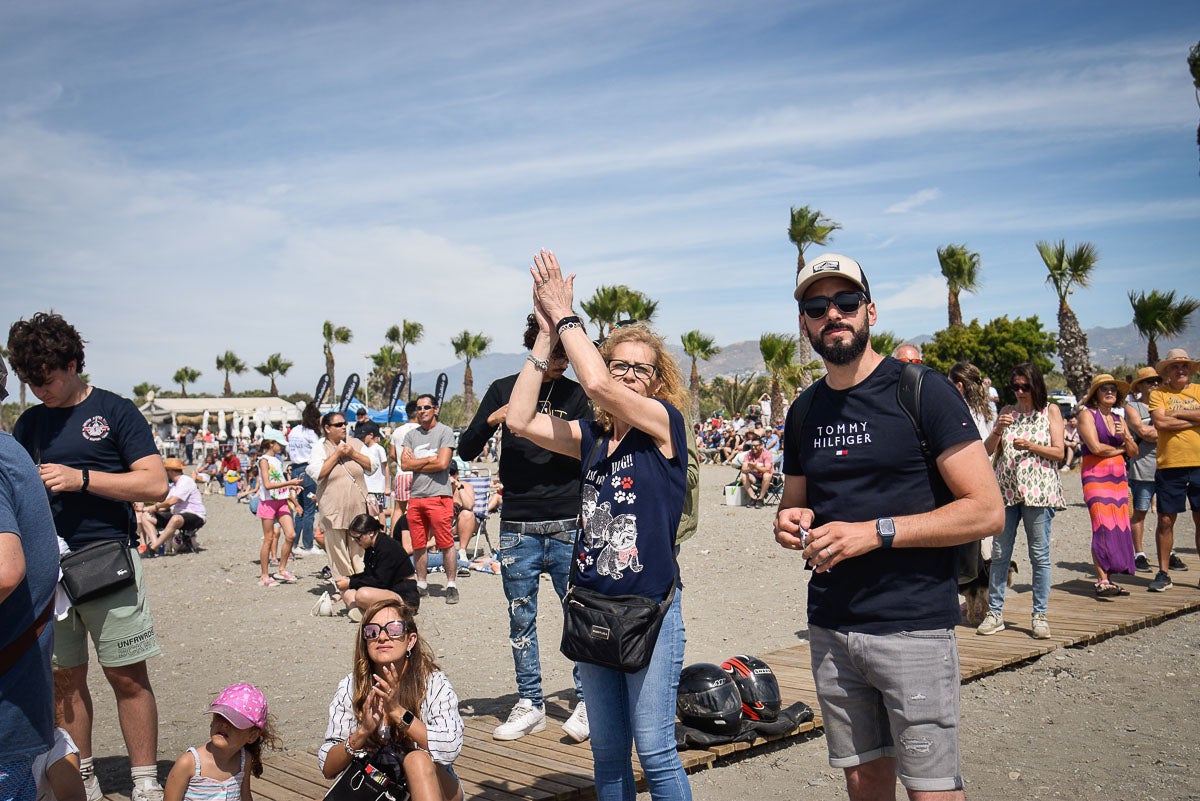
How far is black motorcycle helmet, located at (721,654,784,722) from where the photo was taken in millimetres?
5066

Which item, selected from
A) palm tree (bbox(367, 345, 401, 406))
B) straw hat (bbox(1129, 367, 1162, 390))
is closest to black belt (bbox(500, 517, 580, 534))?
straw hat (bbox(1129, 367, 1162, 390))

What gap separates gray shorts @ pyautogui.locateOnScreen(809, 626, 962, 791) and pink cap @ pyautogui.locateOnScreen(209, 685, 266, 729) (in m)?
2.23

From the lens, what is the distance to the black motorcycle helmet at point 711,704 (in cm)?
486

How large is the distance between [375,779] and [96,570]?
5.38 feet

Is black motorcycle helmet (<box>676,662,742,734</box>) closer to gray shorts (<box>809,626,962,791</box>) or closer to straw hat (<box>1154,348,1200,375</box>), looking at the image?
gray shorts (<box>809,626,962,791</box>)

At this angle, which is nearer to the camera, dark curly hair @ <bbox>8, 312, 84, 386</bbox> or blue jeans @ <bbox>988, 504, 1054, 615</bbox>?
dark curly hair @ <bbox>8, 312, 84, 386</bbox>

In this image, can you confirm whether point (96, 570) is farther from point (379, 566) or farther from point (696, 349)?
point (696, 349)

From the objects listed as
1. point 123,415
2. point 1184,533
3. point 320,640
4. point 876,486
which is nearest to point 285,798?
point 123,415

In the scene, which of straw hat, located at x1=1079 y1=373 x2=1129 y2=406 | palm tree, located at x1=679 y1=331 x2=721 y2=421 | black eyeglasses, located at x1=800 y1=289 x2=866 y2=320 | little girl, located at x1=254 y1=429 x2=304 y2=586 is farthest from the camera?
palm tree, located at x1=679 y1=331 x2=721 y2=421

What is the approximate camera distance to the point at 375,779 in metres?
3.47

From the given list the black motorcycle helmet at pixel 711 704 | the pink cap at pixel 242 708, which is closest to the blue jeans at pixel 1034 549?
the black motorcycle helmet at pixel 711 704

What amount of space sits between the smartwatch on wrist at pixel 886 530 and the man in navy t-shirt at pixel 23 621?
2.39 m

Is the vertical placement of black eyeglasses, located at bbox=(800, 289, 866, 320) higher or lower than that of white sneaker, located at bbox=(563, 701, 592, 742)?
higher

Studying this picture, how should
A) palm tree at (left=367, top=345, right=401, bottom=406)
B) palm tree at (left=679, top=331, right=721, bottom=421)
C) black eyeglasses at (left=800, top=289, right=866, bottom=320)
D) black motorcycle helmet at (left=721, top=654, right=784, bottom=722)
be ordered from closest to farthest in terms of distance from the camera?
black eyeglasses at (left=800, top=289, right=866, bottom=320), black motorcycle helmet at (left=721, top=654, right=784, bottom=722), palm tree at (left=679, top=331, right=721, bottom=421), palm tree at (left=367, top=345, right=401, bottom=406)
